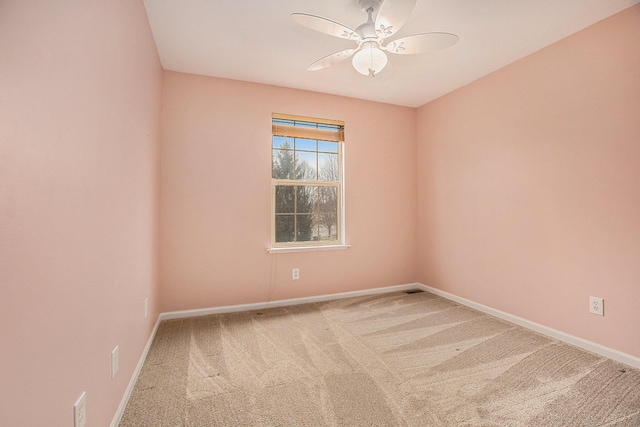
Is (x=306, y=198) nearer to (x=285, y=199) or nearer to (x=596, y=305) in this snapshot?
(x=285, y=199)

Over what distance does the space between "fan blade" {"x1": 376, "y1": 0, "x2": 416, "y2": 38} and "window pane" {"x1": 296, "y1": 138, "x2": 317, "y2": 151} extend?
1.74m

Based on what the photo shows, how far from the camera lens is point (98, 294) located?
4.14ft

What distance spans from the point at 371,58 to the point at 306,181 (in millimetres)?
1747

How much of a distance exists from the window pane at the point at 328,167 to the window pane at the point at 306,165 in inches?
3.1

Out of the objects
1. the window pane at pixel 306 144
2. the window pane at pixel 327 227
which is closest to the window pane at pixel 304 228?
the window pane at pixel 327 227

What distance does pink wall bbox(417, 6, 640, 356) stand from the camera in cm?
207

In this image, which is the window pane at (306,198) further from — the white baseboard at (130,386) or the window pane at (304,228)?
the white baseboard at (130,386)

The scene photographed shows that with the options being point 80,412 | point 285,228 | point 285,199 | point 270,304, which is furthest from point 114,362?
point 285,199

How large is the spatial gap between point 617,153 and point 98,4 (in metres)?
3.24

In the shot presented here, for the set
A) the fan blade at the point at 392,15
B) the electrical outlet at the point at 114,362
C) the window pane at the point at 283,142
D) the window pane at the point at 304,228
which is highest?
the fan blade at the point at 392,15

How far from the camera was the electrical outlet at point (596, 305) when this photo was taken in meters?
2.19

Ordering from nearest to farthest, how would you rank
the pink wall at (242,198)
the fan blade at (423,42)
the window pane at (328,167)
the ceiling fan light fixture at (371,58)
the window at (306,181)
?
the fan blade at (423,42) → the ceiling fan light fixture at (371,58) → the pink wall at (242,198) → the window at (306,181) → the window pane at (328,167)

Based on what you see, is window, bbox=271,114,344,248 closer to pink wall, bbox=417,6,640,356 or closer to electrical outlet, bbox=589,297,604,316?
pink wall, bbox=417,6,640,356

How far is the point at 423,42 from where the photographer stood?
1933mm
